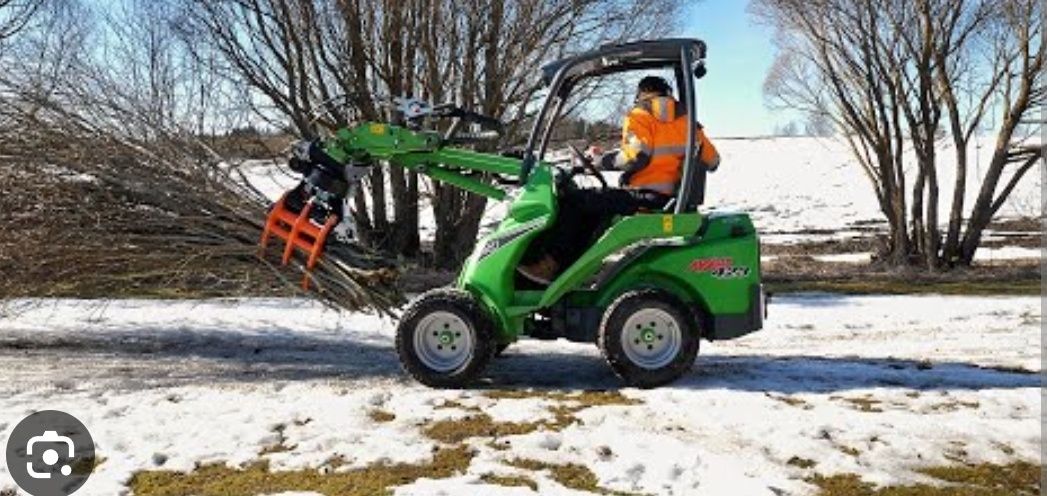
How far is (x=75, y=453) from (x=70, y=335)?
12.3ft

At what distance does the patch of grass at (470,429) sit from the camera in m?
5.36

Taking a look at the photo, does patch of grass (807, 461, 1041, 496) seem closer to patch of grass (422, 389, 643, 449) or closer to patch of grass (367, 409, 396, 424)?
patch of grass (422, 389, 643, 449)

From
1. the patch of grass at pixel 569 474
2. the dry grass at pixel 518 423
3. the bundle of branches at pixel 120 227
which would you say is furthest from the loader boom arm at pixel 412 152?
the patch of grass at pixel 569 474

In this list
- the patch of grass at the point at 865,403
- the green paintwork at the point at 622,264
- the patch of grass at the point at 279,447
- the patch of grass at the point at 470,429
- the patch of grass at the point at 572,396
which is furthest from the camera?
the green paintwork at the point at 622,264

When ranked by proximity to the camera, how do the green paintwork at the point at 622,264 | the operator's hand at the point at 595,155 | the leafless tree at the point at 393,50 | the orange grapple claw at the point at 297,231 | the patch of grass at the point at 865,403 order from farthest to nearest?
1. the leafless tree at the point at 393,50
2. the orange grapple claw at the point at 297,231
3. the operator's hand at the point at 595,155
4. the green paintwork at the point at 622,264
5. the patch of grass at the point at 865,403

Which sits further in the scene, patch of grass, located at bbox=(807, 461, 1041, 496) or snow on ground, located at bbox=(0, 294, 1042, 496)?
snow on ground, located at bbox=(0, 294, 1042, 496)

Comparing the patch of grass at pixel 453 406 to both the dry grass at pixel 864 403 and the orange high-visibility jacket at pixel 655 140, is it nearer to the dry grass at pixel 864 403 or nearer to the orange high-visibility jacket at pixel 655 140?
the orange high-visibility jacket at pixel 655 140

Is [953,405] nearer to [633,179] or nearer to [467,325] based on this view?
[633,179]

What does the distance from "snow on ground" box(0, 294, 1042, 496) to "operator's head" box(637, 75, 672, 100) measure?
194 cm

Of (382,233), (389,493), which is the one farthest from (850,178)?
(389,493)

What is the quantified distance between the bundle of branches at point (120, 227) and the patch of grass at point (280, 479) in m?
2.37

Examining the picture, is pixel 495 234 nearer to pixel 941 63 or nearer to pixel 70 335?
pixel 70 335

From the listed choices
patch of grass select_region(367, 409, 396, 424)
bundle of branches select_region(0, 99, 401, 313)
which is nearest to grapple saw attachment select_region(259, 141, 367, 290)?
bundle of branches select_region(0, 99, 401, 313)

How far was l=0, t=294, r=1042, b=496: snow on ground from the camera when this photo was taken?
4.93 metres
